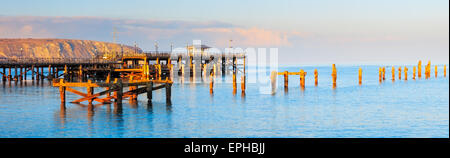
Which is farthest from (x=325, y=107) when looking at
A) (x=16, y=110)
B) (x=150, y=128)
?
(x=16, y=110)

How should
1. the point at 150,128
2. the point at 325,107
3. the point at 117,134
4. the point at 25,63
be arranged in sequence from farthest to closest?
the point at 25,63
the point at 325,107
the point at 150,128
the point at 117,134

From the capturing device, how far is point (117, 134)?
30.2 meters

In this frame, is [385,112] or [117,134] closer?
[117,134]

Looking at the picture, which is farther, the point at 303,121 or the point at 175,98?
the point at 175,98

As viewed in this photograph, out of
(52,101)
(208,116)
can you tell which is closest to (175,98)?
(52,101)

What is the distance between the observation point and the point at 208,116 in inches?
1532

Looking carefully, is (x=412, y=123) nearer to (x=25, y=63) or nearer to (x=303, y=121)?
(x=303, y=121)

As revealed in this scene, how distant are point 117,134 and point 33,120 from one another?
28.5 feet
